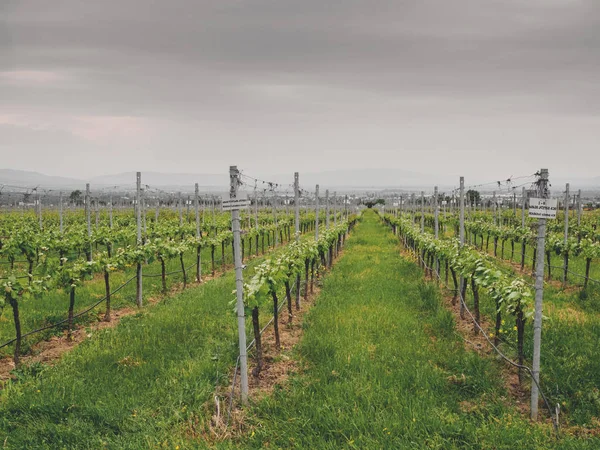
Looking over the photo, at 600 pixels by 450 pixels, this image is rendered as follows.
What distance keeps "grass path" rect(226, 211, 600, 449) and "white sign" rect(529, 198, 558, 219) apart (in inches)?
93.7

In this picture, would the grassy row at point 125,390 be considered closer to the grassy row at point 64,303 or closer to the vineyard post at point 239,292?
the vineyard post at point 239,292

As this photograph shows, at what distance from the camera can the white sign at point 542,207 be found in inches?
201

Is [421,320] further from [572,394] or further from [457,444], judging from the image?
[457,444]

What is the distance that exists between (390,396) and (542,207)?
2.99 metres

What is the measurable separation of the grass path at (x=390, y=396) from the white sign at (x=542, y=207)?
2.38 meters

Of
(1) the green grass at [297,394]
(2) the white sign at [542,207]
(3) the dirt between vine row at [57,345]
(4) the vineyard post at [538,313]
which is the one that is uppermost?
(2) the white sign at [542,207]

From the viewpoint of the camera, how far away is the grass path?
475cm

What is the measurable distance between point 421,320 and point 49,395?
646 cm

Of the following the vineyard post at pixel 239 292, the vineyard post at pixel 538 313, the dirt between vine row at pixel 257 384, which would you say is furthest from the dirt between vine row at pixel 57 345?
the vineyard post at pixel 538 313

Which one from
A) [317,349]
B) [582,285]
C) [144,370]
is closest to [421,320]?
[317,349]

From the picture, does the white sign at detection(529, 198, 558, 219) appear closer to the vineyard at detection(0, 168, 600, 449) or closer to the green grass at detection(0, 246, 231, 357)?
the vineyard at detection(0, 168, 600, 449)

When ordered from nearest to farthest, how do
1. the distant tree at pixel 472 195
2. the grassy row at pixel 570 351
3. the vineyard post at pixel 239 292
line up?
the grassy row at pixel 570 351 → the vineyard post at pixel 239 292 → the distant tree at pixel 472 195

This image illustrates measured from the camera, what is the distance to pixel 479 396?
18.5 feet

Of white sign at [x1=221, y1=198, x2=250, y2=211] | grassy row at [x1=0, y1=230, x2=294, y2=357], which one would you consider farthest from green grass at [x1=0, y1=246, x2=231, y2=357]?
white sign at [x1=221, y1=198, x2=250, y2=211]
